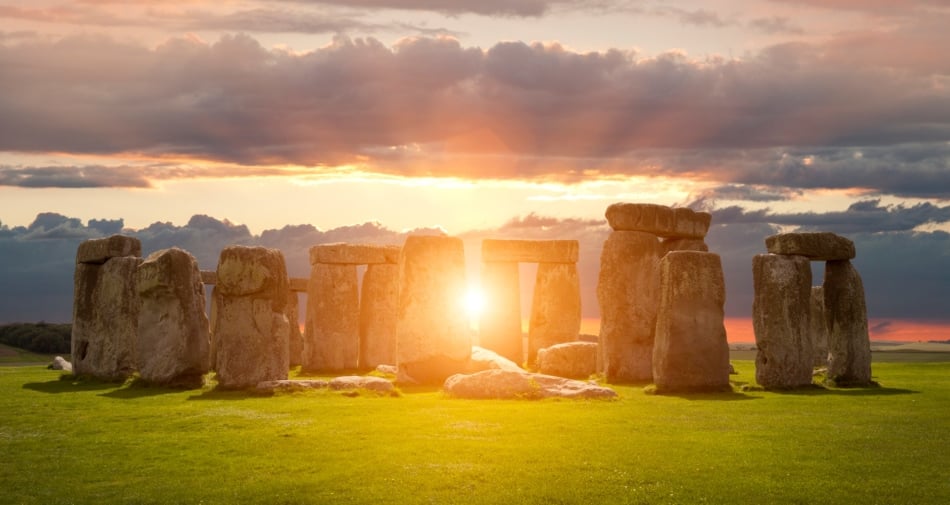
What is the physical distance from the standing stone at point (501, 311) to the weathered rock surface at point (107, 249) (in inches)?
482

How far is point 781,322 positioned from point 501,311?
13.3 meters

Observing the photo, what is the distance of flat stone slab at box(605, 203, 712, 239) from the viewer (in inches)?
1073

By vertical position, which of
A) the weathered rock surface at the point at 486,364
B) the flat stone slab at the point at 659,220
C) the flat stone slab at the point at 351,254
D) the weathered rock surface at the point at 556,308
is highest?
the flat stone slab at the point at 659,220

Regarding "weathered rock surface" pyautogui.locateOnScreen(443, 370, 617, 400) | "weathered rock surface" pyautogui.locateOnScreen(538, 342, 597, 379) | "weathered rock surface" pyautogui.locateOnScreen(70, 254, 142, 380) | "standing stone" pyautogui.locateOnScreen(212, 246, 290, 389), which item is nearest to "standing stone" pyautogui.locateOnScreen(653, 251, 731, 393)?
"weathered rock surface" pyautogui.locateOnScreen(443, 370, 617, 400)

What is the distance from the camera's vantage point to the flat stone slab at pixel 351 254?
1299 inches

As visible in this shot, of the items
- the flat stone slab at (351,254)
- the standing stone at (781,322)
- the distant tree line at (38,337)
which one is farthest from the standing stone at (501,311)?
the distant tree line at (38,337)

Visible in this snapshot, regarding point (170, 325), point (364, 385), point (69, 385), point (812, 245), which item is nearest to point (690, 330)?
point (812, 245)

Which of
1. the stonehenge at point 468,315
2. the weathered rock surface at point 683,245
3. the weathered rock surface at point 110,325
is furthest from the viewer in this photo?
the weathered rock surface at point 683,245

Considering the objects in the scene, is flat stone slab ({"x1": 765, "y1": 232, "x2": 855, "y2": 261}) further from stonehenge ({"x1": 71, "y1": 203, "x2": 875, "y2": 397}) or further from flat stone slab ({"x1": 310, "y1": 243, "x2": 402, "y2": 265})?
flat stone slab ({"x1": 310, "y1": 243, "x2": 402, "y2": 265})

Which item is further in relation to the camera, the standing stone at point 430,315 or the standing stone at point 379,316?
the standing stone at point 379,316

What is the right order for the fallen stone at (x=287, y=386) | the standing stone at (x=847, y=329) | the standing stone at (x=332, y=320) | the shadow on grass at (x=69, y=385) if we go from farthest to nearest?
the standing stone at (x=332, y=320)
the standing stone at (x=847, y=329)
the shadow on grass at (x=69, y=385)
the fallen stone at (x=287, y=386)

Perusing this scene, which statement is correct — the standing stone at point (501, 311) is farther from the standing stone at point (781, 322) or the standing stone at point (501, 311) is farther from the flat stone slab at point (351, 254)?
the standing stone at point (781, 322)

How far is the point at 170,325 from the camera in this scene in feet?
77.4

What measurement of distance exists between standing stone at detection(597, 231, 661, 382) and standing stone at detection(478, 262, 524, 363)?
7.91 meters
